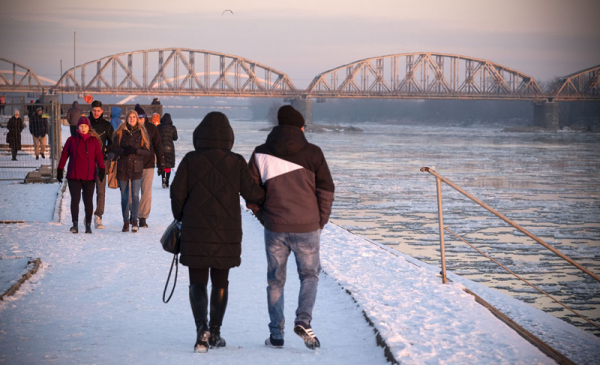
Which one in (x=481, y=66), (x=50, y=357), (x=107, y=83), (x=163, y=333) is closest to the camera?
(x=50, y=357)

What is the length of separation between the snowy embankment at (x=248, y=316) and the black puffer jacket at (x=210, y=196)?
77 cm

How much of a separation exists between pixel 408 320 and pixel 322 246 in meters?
3.74

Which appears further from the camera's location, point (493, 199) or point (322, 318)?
point (493, 199)

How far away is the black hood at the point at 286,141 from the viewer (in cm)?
519

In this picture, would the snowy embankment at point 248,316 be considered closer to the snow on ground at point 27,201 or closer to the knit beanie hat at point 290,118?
the knit beanie hat at point 290,118

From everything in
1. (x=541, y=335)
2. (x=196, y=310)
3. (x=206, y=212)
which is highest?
(x=206, y=212)

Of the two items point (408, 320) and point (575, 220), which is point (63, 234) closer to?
point (408, 320)

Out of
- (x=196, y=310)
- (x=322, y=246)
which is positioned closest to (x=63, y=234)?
(x=322, y=246)

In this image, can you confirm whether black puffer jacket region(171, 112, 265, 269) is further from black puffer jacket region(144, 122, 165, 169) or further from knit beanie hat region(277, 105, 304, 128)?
black puffer jacket region(144, 122, 165, 169)

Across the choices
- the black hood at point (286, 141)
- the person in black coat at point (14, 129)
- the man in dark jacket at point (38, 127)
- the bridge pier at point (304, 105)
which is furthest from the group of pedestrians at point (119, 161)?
the bridge pier at point (304, 105)

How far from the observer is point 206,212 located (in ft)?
16.8

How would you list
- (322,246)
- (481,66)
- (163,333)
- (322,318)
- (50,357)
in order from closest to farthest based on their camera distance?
(50,357) → (163,333) → (322,318) → (322,246) → (481,66)

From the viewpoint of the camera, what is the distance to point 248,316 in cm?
641

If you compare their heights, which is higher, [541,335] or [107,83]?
[107,83]
